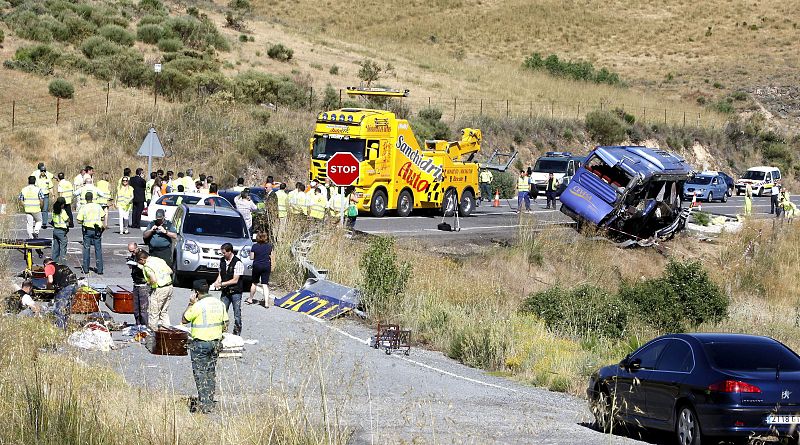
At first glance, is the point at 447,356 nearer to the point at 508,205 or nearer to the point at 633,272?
the point at 633,272

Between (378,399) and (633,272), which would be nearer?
(378,399)

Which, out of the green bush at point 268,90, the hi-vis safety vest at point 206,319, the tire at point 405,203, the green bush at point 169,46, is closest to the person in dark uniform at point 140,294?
the hi-vis safety vest at point 206,319

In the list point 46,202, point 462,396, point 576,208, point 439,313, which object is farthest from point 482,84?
point 462,396

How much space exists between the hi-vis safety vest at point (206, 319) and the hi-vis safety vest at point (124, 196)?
1745 centimetres

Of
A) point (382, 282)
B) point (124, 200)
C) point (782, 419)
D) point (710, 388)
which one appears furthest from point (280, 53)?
point (782, 419)

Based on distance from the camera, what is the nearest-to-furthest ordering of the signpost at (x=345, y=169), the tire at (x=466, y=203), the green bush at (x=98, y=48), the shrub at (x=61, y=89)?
the signpost at (x=345, y=169) < the tire at (x=466, y=203) < the shrub at (x=61, y=89) < the green bush at (x=98, y=48)

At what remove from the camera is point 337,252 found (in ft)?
85.7

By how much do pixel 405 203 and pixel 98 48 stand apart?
25.2 metres

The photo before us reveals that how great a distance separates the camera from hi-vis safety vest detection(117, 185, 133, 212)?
30.2 metres

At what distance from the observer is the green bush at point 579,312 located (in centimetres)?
2395

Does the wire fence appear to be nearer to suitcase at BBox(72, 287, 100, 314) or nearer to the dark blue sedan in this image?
suitcase at BBox(72, 287, 100, 314)

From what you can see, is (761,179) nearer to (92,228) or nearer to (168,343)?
(92,228)

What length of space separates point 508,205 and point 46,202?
21.4m

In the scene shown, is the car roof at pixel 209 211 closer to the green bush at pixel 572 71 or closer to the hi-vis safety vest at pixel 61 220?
the hi-vis safety vest at pixel 61 220
